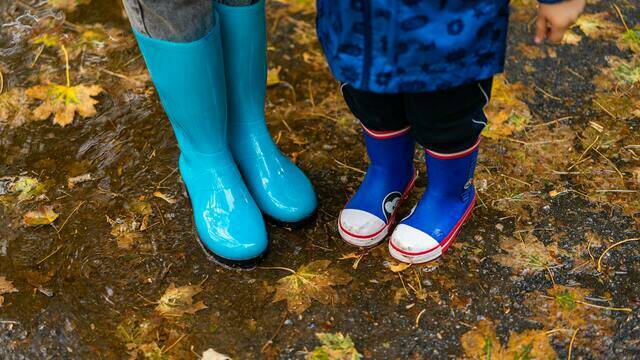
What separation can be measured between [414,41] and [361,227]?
55 centimetres

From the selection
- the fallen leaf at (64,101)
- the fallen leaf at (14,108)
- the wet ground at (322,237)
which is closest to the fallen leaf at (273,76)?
the wet ground at (322,237)

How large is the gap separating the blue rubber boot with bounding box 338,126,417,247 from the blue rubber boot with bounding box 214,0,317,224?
10cm

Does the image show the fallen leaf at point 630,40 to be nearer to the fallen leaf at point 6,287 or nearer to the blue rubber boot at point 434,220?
the blue rubber boot at point 434,220

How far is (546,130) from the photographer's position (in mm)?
1816

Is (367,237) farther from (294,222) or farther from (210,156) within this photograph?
(210,156)

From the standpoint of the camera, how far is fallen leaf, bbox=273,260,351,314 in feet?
4.61

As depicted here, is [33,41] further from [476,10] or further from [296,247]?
[476,10]

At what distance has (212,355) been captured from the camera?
132 cm

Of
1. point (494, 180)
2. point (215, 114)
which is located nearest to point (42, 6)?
point (215, 114)

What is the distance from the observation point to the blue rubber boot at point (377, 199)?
4.82 feet

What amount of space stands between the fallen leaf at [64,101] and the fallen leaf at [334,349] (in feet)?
3.30

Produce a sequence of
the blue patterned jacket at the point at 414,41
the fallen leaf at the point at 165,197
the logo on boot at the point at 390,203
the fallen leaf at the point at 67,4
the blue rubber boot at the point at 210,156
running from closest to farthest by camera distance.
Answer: the blue patterned jacket at the point at 414,41, the blue rubber boot at the point at 210,156, the logo on boot at the point at 390,203, the fallen leaf at the point at 165,197, the fallen leaf at the point at 67,4

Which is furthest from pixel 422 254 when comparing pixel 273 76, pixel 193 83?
pixel 273 76

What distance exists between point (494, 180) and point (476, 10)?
28.3 inches
